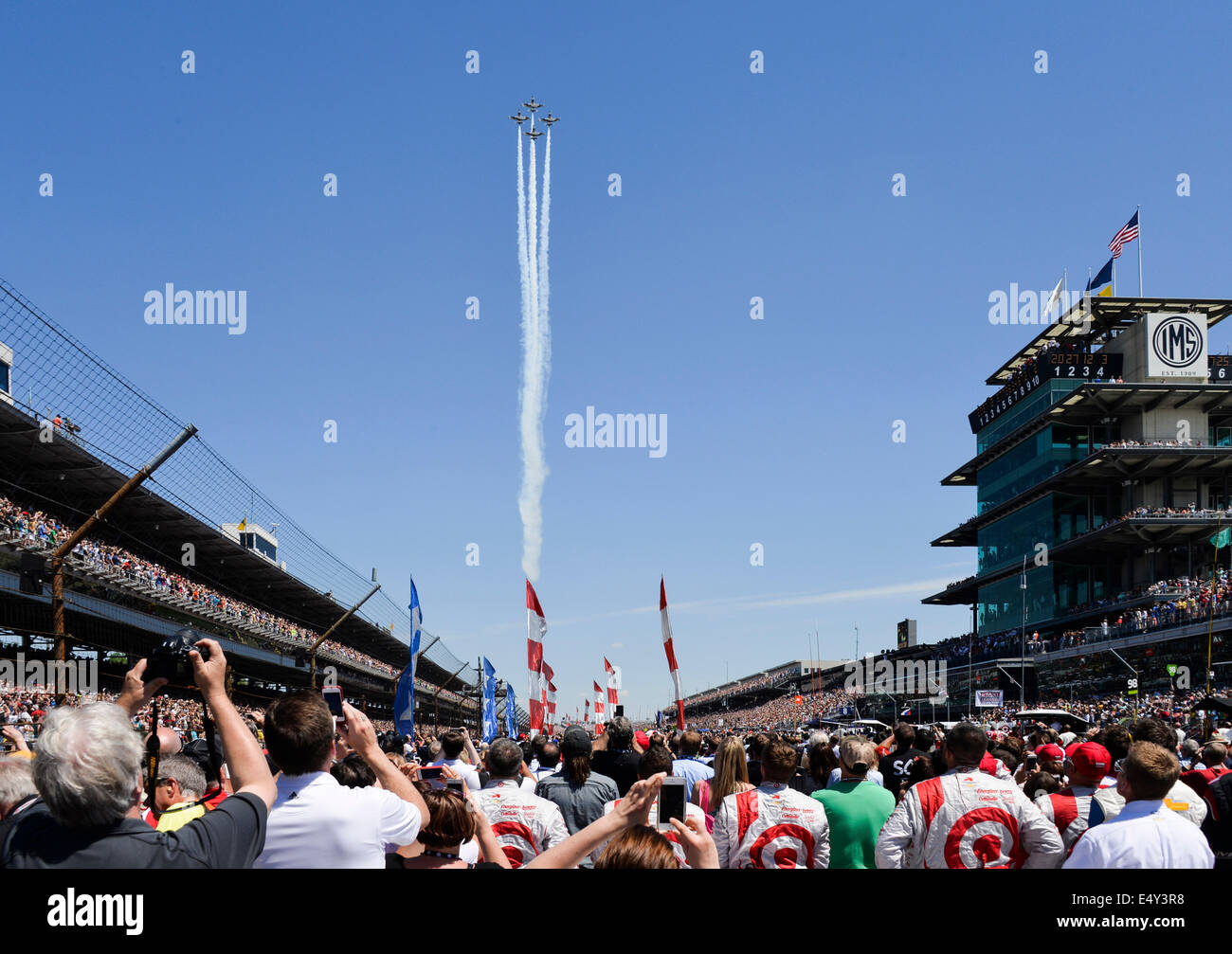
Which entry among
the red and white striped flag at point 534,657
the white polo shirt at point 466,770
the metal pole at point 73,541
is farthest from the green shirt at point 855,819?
the red and white striped flag at point 534,657

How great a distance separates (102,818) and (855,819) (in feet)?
15.1

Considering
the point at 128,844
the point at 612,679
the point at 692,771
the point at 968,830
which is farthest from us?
the point at 612,679

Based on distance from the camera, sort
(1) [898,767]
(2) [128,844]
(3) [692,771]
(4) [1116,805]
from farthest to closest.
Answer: (1) [898,767]
(3) [692,771]
(4) [1116,805]
(2) [128,844]

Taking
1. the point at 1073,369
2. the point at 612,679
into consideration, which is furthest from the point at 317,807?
the point at 1073,369

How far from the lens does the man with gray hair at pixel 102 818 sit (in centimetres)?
311

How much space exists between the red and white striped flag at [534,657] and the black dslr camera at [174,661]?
20.3 metres

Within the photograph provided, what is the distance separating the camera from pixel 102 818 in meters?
3.17

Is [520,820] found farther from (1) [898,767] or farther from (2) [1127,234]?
A: (2) [1127,234]

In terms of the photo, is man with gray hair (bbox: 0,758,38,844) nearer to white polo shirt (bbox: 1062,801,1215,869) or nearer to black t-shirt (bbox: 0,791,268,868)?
black t-shirt (bbox: 0,791,268,868)

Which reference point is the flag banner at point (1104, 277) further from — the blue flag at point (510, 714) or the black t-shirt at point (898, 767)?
the black t-shirt at point (898, 767)
